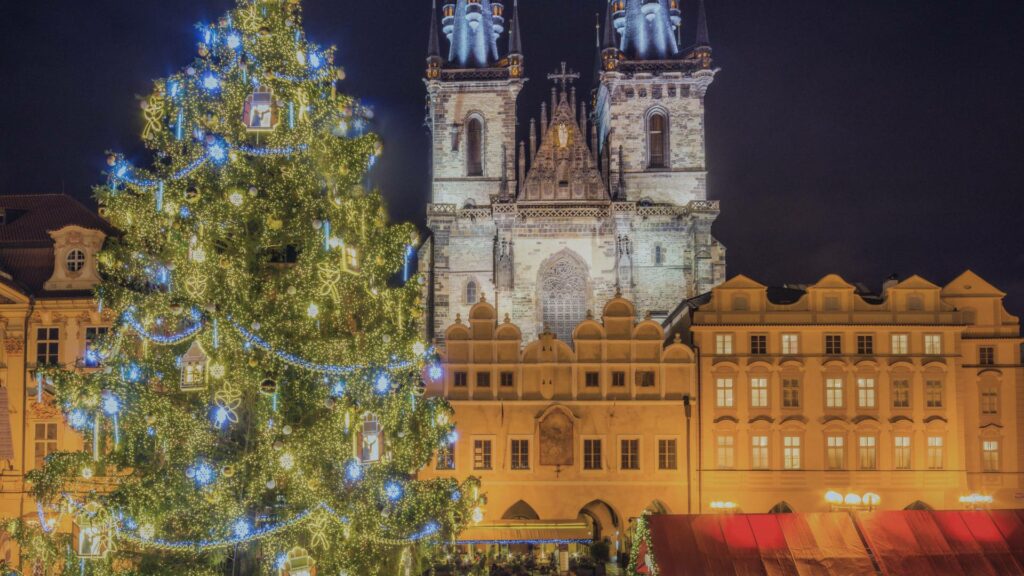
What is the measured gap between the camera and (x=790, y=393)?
133 ft

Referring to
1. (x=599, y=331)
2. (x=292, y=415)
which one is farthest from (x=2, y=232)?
(x=292, y=415)

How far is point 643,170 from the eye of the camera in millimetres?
60188

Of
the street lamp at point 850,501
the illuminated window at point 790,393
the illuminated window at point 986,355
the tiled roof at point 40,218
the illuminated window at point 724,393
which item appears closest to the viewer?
the street lamp at point 850,501

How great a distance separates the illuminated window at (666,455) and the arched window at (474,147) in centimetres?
2519

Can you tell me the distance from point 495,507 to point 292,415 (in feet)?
73.8

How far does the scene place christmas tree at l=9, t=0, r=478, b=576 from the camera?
16969 mm

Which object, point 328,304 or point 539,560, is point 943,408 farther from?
point 328,304

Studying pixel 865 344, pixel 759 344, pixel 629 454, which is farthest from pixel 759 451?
pixel 865 344

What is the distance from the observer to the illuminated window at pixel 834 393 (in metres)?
40.6

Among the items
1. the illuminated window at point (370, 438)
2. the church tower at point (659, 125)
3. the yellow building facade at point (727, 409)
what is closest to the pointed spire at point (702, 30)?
the church tower at point (659, 125)

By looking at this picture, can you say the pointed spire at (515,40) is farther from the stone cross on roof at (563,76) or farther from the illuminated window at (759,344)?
the illuminated window at (759,344)

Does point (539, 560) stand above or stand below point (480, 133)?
below

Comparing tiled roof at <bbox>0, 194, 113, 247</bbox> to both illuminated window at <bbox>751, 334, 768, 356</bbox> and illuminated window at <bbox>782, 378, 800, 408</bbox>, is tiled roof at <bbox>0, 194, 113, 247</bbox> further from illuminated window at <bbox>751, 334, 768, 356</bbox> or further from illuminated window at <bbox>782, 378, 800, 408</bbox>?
illuminated window at <bbox>782, 378, 800, 408</bbox>

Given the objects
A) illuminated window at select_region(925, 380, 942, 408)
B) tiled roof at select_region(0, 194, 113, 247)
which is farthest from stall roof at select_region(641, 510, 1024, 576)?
tiled roof at select_region(0, 194, 113, 247)
